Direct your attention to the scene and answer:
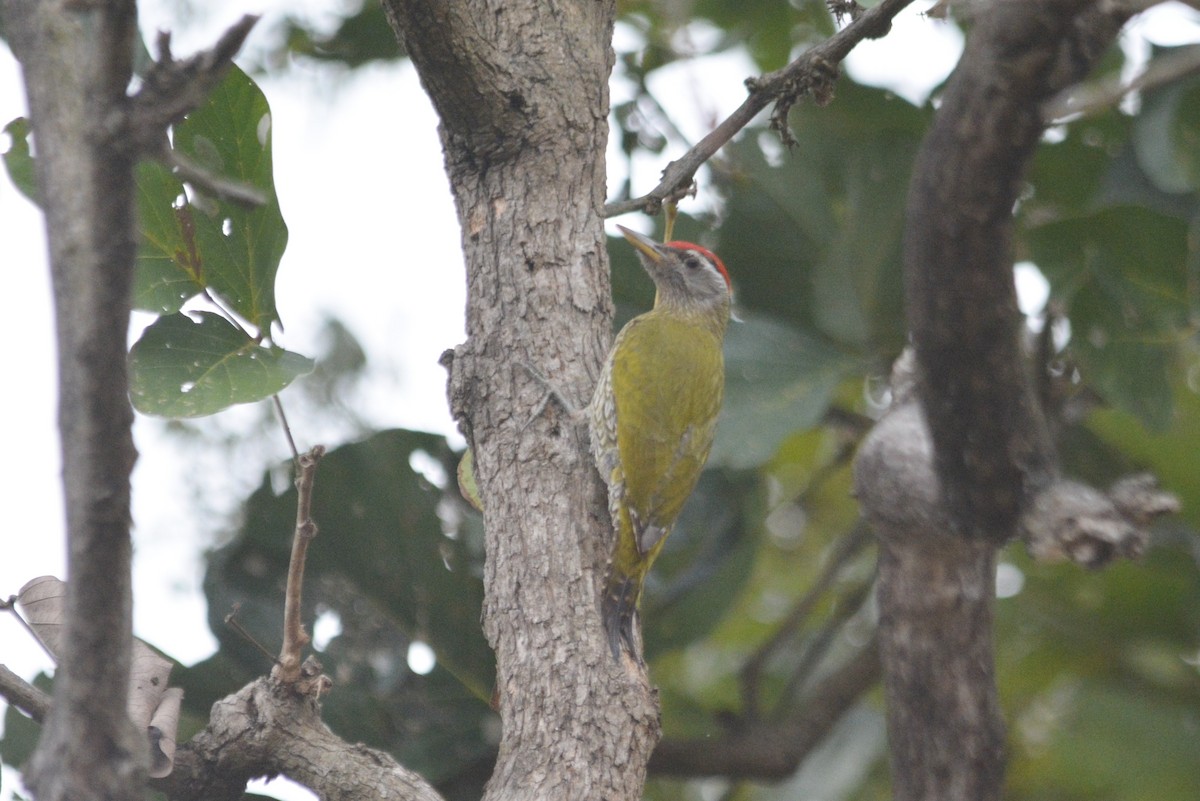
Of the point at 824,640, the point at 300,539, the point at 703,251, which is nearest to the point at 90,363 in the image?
the point at 300,539

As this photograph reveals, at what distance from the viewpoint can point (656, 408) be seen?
3820 mm

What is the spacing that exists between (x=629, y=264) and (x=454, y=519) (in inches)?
51.6

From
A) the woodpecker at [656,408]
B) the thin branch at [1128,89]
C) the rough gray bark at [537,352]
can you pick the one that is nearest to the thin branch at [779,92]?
the rough gray bark at [537,352]

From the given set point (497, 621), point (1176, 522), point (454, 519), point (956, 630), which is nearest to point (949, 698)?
point (956, 630)

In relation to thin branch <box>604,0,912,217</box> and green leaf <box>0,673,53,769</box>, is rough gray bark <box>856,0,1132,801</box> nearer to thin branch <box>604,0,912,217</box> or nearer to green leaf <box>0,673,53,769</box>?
thin branch <box>604,0,912,217</box>

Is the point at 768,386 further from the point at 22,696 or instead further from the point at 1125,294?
the point at 22,696

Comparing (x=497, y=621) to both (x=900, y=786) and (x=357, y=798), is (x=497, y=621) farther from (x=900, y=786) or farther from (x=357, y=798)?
(x=900, y=786)

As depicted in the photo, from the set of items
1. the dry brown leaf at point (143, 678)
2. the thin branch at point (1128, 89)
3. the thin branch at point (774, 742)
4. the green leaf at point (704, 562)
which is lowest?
the thin branch at point (774, 742)

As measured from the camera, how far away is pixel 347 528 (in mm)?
3881

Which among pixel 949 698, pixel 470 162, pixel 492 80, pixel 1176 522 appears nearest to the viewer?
pixel 949 698

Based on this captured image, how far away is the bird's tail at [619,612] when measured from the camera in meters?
2.39

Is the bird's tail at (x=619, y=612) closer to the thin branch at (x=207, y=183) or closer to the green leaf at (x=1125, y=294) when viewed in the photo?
the thin branch at (x=207, y=183)

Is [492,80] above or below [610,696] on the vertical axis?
above

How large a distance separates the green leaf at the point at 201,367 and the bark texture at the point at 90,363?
1016mm
